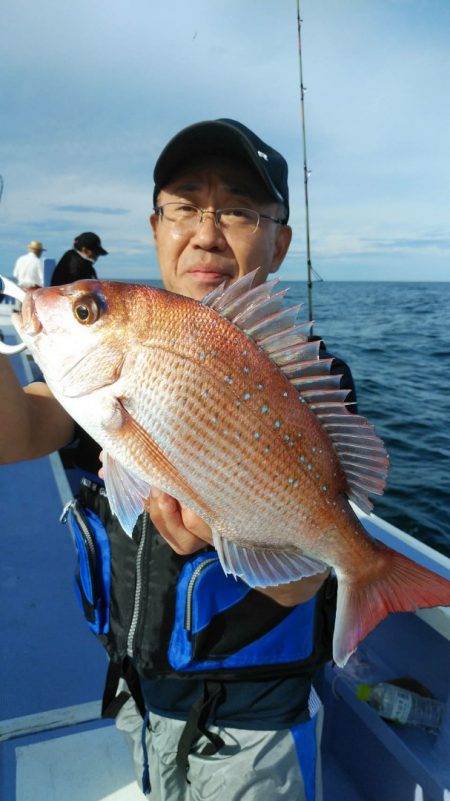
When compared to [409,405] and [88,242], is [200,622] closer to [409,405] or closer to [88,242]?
[88,242]

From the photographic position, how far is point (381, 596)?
148cm

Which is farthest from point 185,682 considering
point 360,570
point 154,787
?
point 360,570

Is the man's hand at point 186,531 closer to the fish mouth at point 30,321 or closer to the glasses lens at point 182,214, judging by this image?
the fish mouth at point 30,321

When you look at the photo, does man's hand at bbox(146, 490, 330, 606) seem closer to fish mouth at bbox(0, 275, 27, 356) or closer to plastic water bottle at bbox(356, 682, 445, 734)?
fish mouth at bbox(0, 275, 27, 356)

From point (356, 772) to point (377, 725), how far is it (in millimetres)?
325

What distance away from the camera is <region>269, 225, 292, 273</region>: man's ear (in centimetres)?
229

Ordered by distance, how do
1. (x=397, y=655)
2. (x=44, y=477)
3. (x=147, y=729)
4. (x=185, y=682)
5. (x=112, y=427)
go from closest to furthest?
(x=112, y=427)
(x=185, y=682)
(x=147, y=729)
(x=397, y=655)
(x=44, y=477)

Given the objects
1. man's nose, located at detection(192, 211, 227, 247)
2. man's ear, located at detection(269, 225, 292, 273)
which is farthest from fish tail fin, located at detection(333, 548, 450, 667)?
man's ear, located at detection(269, 225, 292, 273)

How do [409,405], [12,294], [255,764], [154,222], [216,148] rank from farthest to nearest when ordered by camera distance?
[409,405] → [154,222] → [216,148] → [255,764] → [12,294]

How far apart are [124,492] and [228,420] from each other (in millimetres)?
351

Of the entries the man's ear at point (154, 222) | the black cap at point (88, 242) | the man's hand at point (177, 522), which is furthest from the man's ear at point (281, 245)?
the black cap at point (88, 242)

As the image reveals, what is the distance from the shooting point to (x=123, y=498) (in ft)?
4.60

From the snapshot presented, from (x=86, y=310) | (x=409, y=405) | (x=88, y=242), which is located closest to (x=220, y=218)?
(x=86, y=310)

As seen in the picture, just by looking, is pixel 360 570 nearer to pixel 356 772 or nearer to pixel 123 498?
pixel 123 498
